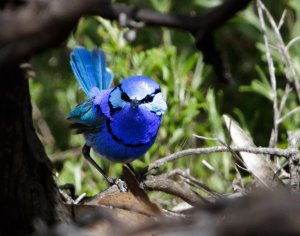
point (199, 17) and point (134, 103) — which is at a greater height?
point (199, 17)

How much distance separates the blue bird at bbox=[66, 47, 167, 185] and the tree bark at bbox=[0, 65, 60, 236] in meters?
1.78

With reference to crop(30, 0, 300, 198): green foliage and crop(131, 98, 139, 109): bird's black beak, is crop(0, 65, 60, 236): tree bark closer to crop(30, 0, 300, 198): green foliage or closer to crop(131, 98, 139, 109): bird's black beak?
crop(30, 0, 300, 198): green foliage

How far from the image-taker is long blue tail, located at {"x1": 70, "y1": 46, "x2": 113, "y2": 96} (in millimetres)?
4074

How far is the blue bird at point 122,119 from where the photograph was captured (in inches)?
136

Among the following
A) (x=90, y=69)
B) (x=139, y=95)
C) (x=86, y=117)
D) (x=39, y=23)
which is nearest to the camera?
(x=39, y=23)

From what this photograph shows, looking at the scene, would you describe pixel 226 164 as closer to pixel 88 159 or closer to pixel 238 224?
pixel 88 159

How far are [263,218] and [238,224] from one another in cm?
4

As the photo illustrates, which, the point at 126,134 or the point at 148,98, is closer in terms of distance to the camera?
the point at 148,98

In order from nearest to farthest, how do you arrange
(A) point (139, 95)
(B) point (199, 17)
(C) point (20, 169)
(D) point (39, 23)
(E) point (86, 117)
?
(D) point (39, 23) → (C) point (20, 169) → (B) point (199, 17) → (A) point (139, 95) → (E) point (86, 117)

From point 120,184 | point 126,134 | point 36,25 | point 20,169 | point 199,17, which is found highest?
point 36,25

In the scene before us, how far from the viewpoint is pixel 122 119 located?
11.9 ft

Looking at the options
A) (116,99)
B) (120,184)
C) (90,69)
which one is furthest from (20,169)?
(90,69)

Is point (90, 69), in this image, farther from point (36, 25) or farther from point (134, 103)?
point (36, 25)

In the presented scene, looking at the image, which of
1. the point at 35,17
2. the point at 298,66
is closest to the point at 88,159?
the point at 298,66
